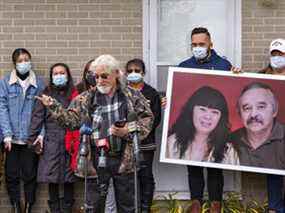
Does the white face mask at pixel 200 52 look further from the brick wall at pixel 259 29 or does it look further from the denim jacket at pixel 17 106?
the denim jacket at pixel 17 106

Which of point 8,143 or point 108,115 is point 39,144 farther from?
point 108,115

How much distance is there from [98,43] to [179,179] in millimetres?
1855

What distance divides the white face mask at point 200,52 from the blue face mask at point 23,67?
1825 mm

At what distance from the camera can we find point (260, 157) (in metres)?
6.96

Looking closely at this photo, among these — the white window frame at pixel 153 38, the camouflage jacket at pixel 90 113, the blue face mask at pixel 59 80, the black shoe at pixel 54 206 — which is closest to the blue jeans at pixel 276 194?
the white window frame at pixel 153 38

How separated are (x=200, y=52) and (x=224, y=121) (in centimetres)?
78

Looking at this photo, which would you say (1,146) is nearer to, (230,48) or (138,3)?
(138,3)

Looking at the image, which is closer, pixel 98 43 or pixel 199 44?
pixel 199 44

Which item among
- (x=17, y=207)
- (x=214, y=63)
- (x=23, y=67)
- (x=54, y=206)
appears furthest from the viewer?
(x=17, y=207)

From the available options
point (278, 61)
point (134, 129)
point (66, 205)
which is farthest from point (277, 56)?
point (66, 205)

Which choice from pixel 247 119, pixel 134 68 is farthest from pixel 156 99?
pixel 247 119

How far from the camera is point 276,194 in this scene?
6949mm

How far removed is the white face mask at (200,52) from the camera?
22.6ft

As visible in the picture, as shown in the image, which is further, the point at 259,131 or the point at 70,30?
the point at 70,30
